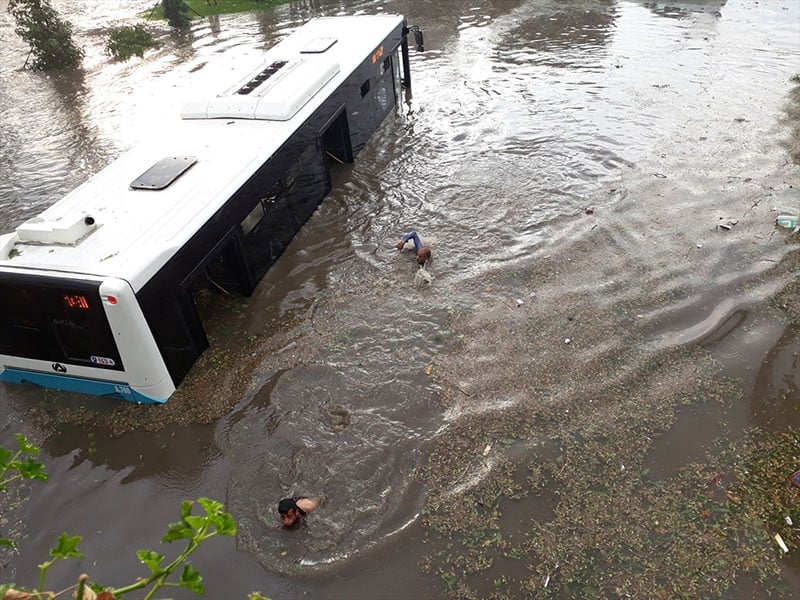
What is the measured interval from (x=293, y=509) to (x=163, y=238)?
2.90m

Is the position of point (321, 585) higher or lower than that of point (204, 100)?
lower

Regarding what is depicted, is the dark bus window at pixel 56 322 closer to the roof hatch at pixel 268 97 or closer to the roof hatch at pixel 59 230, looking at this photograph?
the roof hatch at pixel 59 230

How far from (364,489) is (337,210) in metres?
5.40

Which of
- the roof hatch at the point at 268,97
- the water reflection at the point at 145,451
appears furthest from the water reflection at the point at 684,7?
the water reflection at the point at 145,451

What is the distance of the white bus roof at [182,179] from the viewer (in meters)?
5.54

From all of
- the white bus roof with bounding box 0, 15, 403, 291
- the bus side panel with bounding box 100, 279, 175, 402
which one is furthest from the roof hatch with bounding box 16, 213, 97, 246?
the bus side panel with bounding box 100, 279, 175, 402

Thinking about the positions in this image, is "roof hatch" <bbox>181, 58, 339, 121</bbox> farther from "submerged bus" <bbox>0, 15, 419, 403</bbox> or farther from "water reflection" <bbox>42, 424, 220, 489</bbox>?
"water reflection" <bbox>42, 424, 220, 489</bbox>

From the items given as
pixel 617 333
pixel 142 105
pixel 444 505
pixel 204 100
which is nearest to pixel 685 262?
pixel 617 333

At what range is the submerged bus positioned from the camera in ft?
17.7

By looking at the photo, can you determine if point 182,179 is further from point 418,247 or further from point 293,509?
point 293,509

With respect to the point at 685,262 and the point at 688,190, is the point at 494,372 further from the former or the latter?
the point at 688,190

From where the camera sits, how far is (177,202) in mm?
6301

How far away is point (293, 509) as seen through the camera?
4.97 m

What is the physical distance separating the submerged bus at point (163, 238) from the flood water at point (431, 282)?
24.9 inches
